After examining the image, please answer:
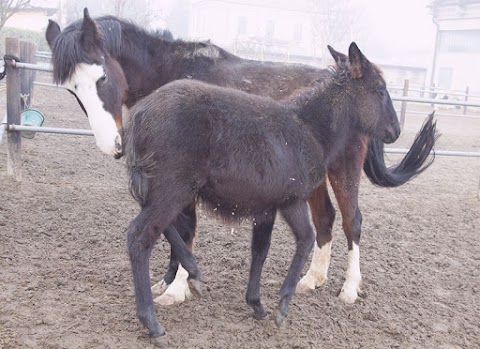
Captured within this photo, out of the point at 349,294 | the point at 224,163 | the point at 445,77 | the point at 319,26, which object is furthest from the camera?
the point at 319,26

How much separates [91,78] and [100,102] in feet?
0.57

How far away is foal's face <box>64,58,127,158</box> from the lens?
341 centimetres

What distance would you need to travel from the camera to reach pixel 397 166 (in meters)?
4.83

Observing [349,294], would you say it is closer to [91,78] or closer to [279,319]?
[279,319]

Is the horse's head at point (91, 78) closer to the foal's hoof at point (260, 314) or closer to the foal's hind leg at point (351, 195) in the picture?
the foal's hoof at point (260, 314)

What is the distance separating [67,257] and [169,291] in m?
1.03

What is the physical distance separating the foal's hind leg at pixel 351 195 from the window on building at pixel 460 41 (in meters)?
31.3

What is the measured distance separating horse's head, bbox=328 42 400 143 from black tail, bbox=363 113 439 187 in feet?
2.02

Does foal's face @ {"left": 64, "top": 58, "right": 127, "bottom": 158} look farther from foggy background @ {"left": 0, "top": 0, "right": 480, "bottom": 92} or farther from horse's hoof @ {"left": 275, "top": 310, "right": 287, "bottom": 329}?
foggy background @ {"left": 0, "top": 0, "right": 480, "bottom": 92}

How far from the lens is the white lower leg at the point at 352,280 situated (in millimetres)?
3969

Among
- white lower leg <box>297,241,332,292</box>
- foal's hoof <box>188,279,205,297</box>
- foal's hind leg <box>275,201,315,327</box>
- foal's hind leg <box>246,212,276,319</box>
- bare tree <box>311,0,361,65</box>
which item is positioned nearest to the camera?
foal's hind leg <box>275,201,315,327</box>

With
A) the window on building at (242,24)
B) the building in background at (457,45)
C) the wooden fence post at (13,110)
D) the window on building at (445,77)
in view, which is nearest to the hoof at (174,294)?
the wooden fence post at (13,110)

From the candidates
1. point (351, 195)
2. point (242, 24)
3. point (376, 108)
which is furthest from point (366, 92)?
point (242, 24)

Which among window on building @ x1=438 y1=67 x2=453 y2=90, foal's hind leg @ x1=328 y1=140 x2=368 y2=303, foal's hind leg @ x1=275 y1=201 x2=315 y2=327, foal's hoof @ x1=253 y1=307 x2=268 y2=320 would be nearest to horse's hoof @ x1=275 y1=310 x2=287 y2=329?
foal's hind leg @ x1=275 y1=201 x2=315 y2=327
